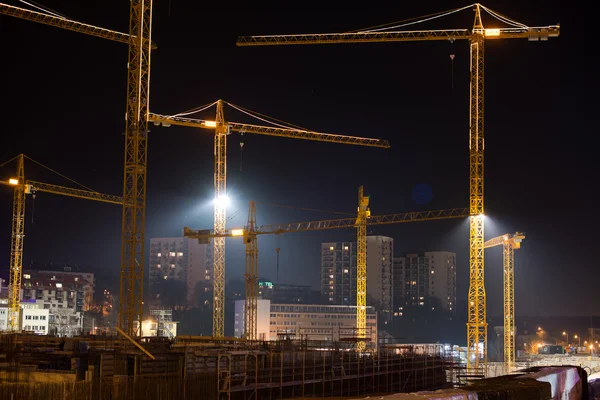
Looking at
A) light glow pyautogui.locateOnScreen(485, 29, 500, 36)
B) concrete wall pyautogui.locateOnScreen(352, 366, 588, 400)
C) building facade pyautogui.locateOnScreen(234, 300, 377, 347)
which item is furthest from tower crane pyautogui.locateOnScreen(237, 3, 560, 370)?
building facade pyautogui.locateOnScreen(234, 300, 377, 347)

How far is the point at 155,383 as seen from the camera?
23.1m

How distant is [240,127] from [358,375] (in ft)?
144

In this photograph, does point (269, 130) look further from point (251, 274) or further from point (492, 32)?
point (492, 32)

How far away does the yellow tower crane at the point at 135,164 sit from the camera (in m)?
39.7

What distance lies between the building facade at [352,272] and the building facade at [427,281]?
1371cm

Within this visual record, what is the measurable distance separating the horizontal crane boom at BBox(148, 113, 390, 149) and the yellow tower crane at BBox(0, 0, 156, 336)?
25.5m

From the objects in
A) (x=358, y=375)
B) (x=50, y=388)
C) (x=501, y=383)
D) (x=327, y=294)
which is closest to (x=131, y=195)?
(x=358, y=375)

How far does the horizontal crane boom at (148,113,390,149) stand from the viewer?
2746 inches

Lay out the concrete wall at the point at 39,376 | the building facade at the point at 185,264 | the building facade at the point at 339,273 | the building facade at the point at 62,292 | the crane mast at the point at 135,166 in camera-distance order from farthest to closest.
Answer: the building facade at the point at 339,273, the building facade at the point at 185,264, the building facade at the point at 62,292, the crane mast at the point at 135,166, the concrete wall at the point at 39,376

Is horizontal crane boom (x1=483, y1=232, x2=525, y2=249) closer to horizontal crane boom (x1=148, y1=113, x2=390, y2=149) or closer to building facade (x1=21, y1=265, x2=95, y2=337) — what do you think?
horizontal crane boom (x1=148, y1=113, x2=390, y2=149)

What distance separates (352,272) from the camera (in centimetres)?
16400

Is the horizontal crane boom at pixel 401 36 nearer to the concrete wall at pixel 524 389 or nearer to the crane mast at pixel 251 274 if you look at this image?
the crane mast at pixel 251 274

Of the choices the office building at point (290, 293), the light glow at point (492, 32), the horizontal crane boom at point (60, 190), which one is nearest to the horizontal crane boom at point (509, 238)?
the light glow at point (492, 32)

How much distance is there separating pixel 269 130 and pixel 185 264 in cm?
7454
